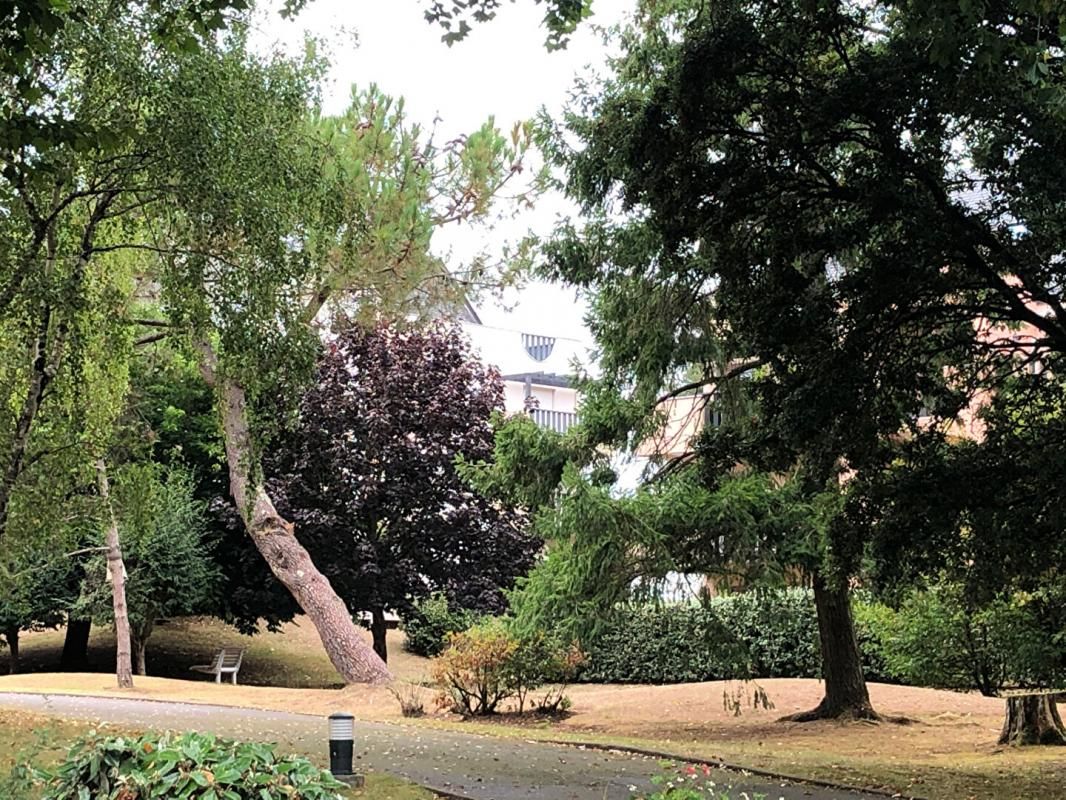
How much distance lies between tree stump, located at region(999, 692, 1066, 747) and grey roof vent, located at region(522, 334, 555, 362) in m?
47.6

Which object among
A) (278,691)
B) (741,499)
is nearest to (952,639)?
(741,499)

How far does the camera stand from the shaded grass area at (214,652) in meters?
30.4

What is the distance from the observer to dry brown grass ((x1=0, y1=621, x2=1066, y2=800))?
1102 centimetres

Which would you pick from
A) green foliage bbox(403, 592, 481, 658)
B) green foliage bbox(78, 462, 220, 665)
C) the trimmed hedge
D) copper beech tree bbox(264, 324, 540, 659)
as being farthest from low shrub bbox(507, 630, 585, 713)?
green foliage bbox(78, 462, 220, 665)

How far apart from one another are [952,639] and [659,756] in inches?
233

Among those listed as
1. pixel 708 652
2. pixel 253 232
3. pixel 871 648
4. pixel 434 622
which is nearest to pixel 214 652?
pixel 434 622

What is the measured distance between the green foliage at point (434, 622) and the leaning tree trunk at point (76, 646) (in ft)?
29.6

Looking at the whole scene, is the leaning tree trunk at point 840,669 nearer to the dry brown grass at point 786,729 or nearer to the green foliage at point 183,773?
the dry brown grass at point 786,729

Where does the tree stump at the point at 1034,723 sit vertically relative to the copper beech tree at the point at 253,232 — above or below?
below

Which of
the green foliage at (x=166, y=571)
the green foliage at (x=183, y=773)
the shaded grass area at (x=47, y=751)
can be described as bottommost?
the shaded grass area at (x=47, y=751)

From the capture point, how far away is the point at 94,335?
11.2 meters

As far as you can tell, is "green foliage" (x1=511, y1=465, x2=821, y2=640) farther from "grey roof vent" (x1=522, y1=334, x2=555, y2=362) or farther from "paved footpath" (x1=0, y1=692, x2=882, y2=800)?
"grey roof vent" (x1=522, y1=334, x2=555, y2=362)

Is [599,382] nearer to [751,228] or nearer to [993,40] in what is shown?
[751,228]

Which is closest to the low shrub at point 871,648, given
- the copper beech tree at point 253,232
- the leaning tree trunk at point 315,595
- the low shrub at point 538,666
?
the low shrub at point 538,666
